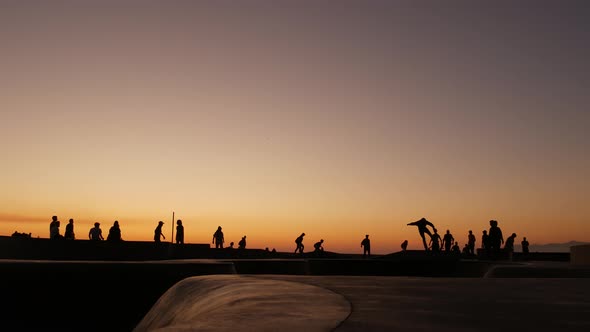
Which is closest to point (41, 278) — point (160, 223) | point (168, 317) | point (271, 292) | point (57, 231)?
point (168, 317)

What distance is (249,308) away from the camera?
4281 mm

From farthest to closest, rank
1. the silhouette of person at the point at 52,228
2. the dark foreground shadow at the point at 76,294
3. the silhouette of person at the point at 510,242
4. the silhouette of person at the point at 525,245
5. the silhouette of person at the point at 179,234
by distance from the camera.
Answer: the silhouette of person at the point at 525,245 < the silhouette of person at the point at 510,242 < the silhouette of person at the point at 179,234 < the silhouette of person at the point at 52,228 < the dark foreground shadow at the point at 76,294

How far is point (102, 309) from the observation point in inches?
436

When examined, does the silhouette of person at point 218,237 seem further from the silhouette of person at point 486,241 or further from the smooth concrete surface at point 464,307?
the smooth concrete surface at point 464,307

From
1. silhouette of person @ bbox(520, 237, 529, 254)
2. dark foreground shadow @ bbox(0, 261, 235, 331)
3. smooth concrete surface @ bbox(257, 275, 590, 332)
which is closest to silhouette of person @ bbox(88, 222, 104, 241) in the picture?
dark foreground shadow @ bbox(0, 261, 235, 331)

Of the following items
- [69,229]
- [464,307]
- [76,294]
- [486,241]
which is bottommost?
[76,294]

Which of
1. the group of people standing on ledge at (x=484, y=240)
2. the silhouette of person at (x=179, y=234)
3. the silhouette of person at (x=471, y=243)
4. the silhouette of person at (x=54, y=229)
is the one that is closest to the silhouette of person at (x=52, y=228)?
the silhouette of person at (x=54, y=229)

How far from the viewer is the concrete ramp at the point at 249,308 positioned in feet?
11.5

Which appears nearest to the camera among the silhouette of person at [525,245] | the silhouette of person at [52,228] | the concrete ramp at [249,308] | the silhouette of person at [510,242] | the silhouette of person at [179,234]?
the concrete ramp at [249,308]

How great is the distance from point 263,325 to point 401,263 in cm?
1564

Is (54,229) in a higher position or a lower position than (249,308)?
higher

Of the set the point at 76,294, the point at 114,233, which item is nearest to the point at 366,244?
the point at 114,233

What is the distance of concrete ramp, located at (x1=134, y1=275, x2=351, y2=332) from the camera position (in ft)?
11.5

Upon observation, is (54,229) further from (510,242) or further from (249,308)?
(510,242)
